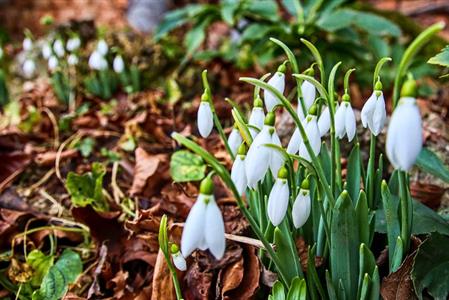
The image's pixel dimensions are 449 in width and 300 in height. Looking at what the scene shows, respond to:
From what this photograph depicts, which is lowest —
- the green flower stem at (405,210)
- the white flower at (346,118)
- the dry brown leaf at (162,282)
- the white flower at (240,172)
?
the dry brown leaf at (162,282)

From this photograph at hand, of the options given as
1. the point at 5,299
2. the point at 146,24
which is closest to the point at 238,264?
the point at 5,299

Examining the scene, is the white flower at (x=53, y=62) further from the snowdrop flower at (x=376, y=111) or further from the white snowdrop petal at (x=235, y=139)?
the snowdrop flower at (x=376, y=111)

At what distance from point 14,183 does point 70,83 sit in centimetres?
80

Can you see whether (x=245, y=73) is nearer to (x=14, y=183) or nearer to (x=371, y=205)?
(x=14, y=183)

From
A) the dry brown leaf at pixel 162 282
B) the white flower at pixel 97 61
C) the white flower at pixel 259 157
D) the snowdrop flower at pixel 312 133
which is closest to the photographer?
the white flower at pixel 259 157

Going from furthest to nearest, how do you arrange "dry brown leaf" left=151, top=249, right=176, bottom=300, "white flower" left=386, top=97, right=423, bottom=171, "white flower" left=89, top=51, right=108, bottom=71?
"white flower" left=89, top=51, right=108, bottom=71
"dry brown leaf" left=151, top=249, right=176, bottom=300
"white flower" left=386, top=97, right=423, bottom=171

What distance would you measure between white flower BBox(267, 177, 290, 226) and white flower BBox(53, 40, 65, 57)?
6.07 ft

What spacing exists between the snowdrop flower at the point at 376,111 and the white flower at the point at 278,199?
0.81ft

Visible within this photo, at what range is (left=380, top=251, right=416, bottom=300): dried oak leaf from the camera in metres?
1.17

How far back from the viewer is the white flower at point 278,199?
1.01 metres

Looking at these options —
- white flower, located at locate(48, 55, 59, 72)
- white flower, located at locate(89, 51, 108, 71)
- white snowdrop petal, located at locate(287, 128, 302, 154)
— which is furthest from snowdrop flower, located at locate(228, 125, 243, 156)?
white flower, located at locate(48, 55, 59, 72)

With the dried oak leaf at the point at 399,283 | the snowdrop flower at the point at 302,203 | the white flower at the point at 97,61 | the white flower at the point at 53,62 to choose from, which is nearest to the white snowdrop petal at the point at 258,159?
the snowdrop flower at the point at 302,203

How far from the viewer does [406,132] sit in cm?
80

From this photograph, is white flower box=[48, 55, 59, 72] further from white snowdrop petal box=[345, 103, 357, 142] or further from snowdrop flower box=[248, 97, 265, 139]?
white snowdrop petal box=[345, 103, 357, 142]
